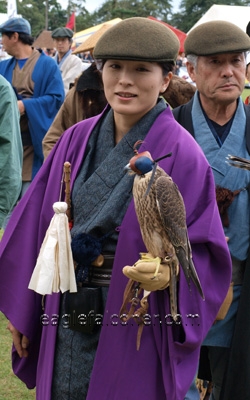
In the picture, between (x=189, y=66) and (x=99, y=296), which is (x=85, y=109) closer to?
(x=189, y=66)

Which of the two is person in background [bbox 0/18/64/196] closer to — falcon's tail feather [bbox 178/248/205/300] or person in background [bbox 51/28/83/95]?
person in background [bbox 51/28/83/95]

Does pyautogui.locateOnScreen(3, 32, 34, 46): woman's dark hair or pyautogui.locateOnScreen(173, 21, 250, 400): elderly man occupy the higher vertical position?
pyautogui.locateOnScreen(3, 32, 34, 46): woman's dark hair

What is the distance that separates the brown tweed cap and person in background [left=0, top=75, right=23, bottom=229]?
178 cm

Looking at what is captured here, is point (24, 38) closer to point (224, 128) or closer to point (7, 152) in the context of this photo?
point (7, 152)

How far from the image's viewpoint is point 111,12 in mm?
69750

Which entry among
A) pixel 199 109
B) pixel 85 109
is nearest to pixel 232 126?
pixel 199 109

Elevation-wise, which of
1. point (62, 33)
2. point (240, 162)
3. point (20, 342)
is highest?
point (62, 33)

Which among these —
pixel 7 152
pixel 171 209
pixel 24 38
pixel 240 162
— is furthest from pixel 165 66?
pixel 24 38

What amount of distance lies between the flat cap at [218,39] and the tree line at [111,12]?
212 feet

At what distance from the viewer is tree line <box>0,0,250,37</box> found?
70125 millimetres

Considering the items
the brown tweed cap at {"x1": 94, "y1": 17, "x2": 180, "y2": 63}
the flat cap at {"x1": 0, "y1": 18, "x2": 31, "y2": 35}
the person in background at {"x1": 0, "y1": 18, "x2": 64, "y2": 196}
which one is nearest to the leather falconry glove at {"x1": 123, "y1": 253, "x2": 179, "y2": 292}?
the brown tweed cap at {"x1": 94, "y1": 17, "x2": 180, "y2": 63}

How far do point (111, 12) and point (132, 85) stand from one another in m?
69.7

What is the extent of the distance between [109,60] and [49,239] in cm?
71

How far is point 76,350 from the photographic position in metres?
2.65
